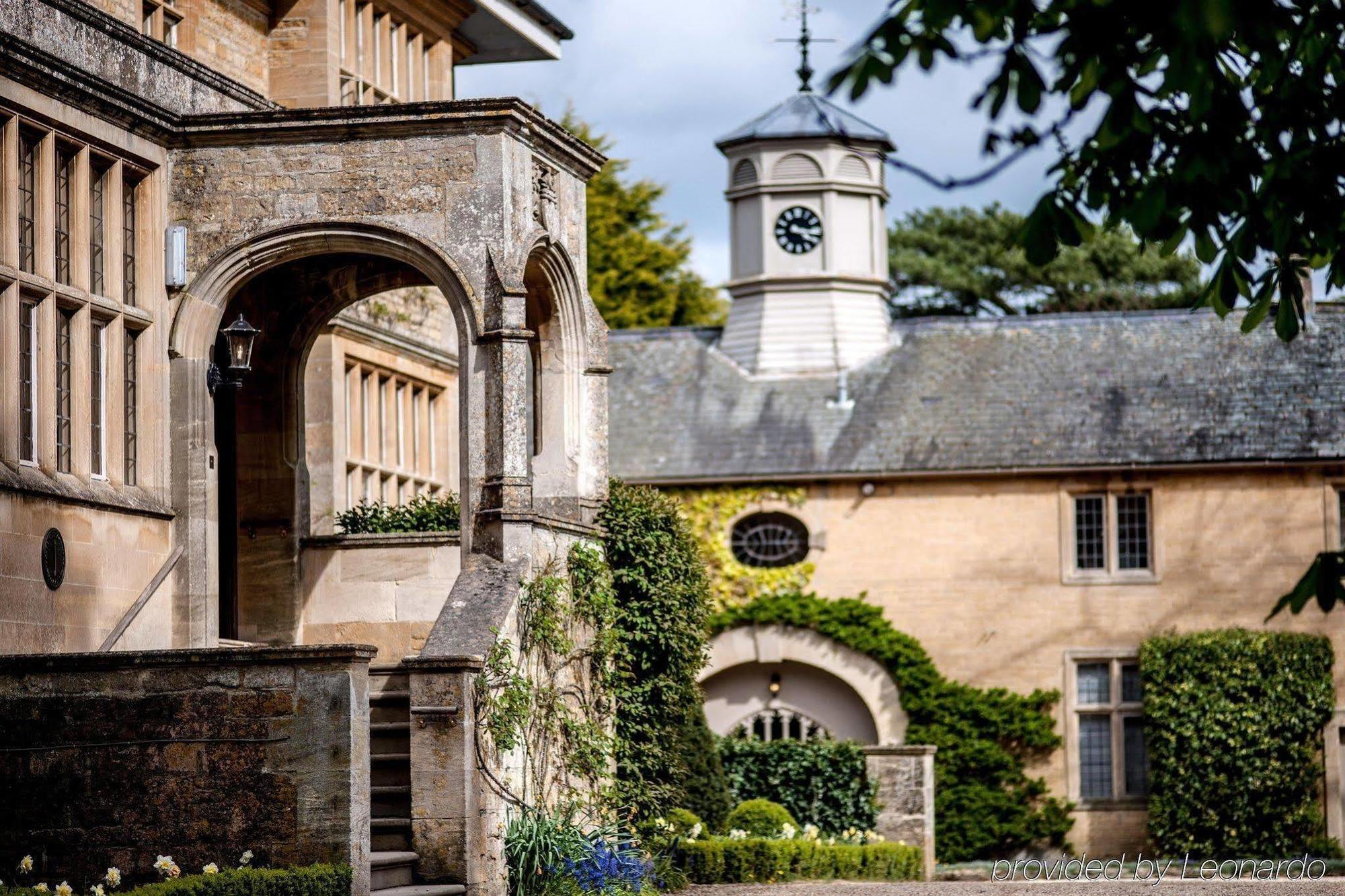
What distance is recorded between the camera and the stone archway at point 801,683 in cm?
2656

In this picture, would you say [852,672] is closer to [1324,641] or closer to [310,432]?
[1324,641]

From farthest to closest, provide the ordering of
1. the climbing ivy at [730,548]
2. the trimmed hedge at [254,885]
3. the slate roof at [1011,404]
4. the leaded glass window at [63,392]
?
1. the climbing ivy at [730,548]
2. the slate roof at [1011,404]
3. the leaded glass window at [63,392]
4. the trimmed hedge at [254,885]

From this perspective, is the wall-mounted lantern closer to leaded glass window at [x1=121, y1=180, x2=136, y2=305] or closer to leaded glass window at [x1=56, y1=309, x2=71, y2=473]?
leaded glass window at [x1=121, y1=180, x2=136, y2=305]

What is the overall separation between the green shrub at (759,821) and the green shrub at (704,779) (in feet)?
1.52

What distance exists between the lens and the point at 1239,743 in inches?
982

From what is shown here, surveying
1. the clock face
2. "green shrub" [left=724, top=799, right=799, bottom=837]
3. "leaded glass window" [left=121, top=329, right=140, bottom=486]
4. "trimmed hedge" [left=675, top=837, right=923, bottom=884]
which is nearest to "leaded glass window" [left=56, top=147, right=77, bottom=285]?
"leaded glass window" [left=121, top=329, right=140, bottom=486]

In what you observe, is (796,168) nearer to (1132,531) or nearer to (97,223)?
(1132,531)

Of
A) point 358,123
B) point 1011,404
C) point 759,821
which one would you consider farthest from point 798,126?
point 358,123

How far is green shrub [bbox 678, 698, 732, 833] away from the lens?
1805cm

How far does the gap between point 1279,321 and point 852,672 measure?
19.6 m

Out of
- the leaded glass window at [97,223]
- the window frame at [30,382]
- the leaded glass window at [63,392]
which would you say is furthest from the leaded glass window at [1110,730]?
the window frame at [30,382]

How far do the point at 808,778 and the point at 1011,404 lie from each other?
5989mm

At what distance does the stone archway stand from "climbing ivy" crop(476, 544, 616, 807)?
12363 mm

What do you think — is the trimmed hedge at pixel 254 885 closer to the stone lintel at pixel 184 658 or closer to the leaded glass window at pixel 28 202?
the stone lintel at pixel 184 658
